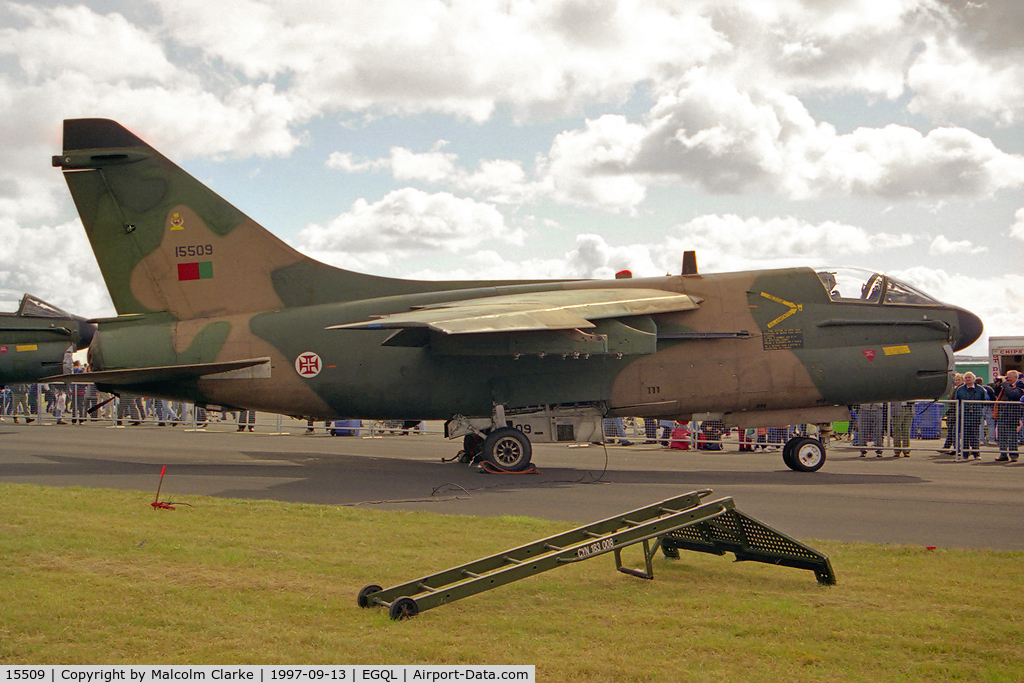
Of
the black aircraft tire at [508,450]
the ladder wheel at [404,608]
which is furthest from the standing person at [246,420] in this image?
the ladder wheel at [404,608]

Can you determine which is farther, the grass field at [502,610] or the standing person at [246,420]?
the standing person at [246,420]

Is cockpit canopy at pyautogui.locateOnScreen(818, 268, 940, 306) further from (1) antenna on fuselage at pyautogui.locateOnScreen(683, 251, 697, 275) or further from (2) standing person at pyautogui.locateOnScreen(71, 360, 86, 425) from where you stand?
(2) standing person at pyautogui.locateOnScreen(71, 360, 86, 425)

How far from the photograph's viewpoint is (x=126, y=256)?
53.9 ft

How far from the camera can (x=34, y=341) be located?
23938 mm

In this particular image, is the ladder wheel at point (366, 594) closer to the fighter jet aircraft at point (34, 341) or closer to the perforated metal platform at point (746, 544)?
the perforated metal platform at point (746, 544)

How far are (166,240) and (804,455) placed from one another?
13.6 m

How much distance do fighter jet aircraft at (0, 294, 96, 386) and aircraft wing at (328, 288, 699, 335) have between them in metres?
13.9

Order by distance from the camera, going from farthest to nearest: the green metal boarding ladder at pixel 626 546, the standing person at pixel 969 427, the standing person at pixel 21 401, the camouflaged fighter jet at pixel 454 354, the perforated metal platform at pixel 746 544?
the standing person at pixel 21 401
the standing person at pixel 969 427
the camouflaged fighter jet at pixel 454 354
the perforated metal platform at pixel 746 544
the green metal boarding ladder at pixel 626 546

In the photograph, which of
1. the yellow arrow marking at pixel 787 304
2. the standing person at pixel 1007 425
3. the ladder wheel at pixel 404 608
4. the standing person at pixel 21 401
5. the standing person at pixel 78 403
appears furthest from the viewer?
the standing person at pixel 21 401

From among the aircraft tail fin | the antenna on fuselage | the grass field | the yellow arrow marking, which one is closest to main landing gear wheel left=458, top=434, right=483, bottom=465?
the aircraft tail fin

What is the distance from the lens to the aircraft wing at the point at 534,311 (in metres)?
12.9

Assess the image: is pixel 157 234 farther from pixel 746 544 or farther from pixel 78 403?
pixel 78 403

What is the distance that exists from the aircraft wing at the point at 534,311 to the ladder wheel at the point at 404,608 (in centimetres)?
718

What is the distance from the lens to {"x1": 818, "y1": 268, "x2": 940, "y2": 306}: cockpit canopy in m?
16.3
